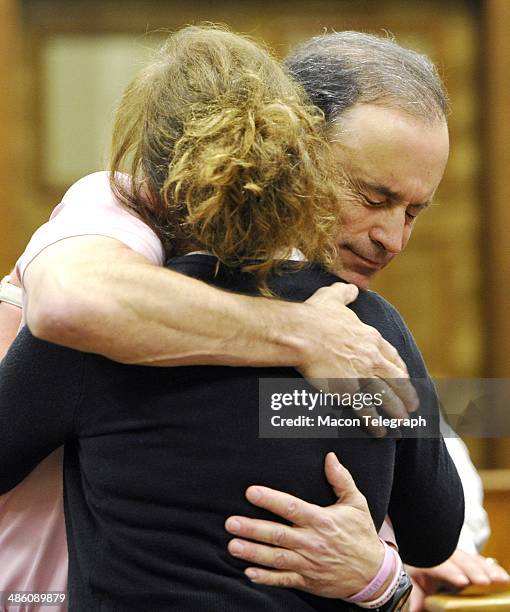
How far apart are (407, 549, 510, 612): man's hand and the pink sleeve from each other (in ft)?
3.14

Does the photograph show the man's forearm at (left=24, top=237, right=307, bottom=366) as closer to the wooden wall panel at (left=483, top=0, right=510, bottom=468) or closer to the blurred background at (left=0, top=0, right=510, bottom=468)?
the blurred background at (left=0, top=0, right=510, bottom=468)

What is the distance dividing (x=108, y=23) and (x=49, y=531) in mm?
2463

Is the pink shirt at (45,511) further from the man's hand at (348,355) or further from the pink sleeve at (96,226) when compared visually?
the man's hand at (348,355)

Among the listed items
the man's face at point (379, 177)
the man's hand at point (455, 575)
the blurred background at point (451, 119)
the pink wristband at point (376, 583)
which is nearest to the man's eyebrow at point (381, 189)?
the man's face at point (379, 177)

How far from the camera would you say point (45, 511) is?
116 cm

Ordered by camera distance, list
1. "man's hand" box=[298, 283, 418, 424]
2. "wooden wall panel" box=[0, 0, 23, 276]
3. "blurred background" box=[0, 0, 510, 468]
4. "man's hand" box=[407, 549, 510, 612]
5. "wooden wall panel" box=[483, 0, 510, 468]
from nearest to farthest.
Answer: "man's hand" box=[298, 283, 418, 424] → "man's hand" box=[407, 549, 510, 612] → "wooden wall panel" box=[0, 0, 23, 276] → "blurred background" box=[0, 0, 510, 468] → "wooden wall panel" box=[483, 0, 510, 468]

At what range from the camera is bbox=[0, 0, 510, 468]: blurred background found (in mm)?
3207

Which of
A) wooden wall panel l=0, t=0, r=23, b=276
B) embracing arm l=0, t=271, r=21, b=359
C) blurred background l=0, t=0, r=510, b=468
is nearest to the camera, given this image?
embracing arm l=0, t=271, r=21, b=359

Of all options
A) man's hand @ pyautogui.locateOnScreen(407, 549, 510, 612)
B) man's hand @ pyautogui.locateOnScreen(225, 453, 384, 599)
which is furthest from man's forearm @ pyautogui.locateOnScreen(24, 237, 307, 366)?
man's hand @ pyautogui.locateOnScreen(407, 549, 510, 612)

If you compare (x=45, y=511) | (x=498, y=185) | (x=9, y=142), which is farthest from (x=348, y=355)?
(x=498, y=185)

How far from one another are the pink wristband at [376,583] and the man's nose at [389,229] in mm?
417

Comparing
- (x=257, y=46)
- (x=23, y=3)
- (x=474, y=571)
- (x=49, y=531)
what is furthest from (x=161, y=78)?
(x=23, y=3)

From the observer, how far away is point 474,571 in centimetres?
177

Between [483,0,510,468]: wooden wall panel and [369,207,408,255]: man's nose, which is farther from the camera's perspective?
[483,0,510,468]: wooden wall panel
